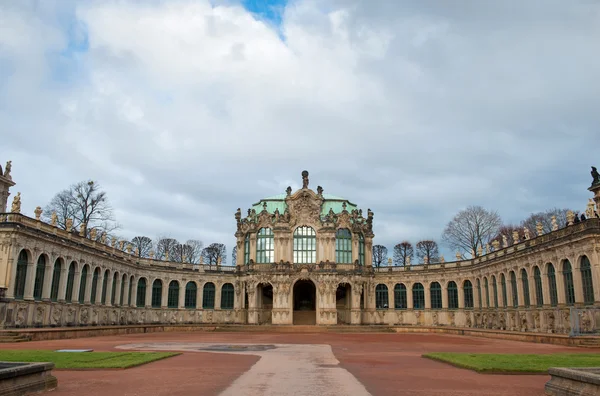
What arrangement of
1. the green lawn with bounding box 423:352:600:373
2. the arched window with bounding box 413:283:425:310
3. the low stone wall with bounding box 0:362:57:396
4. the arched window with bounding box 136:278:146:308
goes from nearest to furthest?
1. the low stone wall with bounding box 0:362:57:396
2. the green lawn with bounding box 423:352:600:373
3. the arched window with bounding box 136:278:146:308
4. the arched window with bounding box 413:283:425:310

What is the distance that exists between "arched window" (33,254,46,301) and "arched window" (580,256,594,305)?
43.8 m

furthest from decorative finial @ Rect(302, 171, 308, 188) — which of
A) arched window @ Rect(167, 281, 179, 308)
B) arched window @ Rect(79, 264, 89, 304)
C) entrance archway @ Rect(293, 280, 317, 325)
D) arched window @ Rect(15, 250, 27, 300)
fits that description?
arched window @ Rect(15, 250, 27, 300)

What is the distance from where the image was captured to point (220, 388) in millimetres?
14078

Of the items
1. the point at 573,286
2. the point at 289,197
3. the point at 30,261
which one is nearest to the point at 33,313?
the point at 30,261

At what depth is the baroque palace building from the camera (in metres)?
49.8

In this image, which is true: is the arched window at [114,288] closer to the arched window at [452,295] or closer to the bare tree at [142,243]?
the bare tree at [142,243]

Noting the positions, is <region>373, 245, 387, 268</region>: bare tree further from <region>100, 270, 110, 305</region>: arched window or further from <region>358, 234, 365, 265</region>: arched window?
<region>100, 270, 110, 305</region>: arched window

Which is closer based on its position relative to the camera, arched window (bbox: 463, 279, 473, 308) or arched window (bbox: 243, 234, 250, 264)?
arched window (bbox: 463, 279, 473, 308)

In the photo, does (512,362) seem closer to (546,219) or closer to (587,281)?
(587,281)

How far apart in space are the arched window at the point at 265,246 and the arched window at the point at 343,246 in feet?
29.0

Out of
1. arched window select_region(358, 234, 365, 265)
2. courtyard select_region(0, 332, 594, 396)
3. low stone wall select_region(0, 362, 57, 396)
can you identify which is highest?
arched window select_region(358, 234, 365, 265)

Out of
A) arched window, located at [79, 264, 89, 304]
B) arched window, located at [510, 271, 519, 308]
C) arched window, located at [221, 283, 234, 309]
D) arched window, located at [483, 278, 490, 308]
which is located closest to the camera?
arched window, located at [79, 264, 89, 304]

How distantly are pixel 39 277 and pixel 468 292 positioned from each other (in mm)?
48285

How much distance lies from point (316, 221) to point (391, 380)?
55104mm
